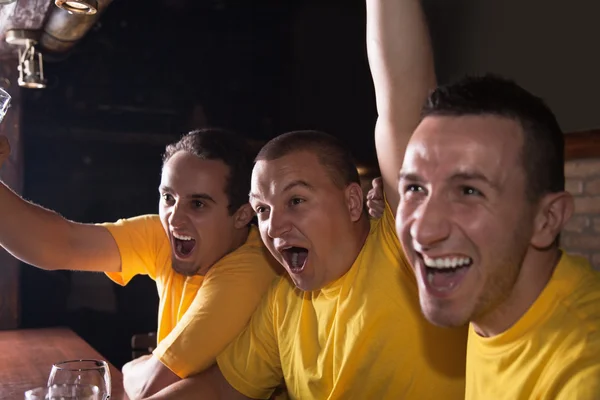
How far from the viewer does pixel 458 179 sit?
3.34ft

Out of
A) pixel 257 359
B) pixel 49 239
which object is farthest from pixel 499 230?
pixel 49 239

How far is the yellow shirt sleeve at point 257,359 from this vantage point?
1720 mm

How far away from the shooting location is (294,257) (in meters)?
1.62

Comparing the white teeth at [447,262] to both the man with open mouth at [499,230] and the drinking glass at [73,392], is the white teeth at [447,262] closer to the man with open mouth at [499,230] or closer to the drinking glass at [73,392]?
the man with open mouth at [499,230]

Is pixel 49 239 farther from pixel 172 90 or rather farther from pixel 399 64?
pixel 172 90

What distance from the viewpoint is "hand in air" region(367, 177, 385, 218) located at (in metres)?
1.65

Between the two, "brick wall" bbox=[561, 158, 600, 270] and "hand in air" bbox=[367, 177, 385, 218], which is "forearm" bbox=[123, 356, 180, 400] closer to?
"hand in air" bbox=[367, 177, 385, 218]

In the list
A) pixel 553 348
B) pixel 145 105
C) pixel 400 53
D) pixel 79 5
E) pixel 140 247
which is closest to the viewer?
pixel 553 348

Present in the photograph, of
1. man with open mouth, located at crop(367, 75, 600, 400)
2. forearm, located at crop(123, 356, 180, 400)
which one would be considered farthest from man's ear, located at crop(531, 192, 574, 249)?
forearm, located at crop(123, 356, 180, 400)

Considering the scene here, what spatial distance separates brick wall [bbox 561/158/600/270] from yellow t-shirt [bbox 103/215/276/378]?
1.81m

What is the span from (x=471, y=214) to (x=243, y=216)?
1115mm

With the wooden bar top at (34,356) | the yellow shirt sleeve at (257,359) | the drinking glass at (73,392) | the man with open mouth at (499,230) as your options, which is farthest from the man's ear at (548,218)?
the wooden bar top at (34,356)

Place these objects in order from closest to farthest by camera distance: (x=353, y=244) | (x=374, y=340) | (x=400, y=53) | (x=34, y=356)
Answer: (x=400, y=53)
(x=374, y=340)
(x=353, y=244)
(x=34, y=356)

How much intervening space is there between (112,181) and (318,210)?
99.6 inches
